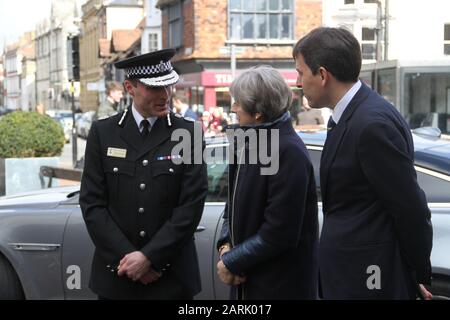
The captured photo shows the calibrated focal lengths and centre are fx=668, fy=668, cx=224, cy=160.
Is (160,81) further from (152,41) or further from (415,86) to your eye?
(152,41)

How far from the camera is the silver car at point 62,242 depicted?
14.4 feet

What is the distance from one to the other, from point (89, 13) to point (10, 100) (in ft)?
183

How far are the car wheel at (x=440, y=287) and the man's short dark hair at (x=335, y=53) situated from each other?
1.83m

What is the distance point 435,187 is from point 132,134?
6.71 ft

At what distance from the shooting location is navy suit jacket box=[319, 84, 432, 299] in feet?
8.20

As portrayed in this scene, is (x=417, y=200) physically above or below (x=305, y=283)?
above

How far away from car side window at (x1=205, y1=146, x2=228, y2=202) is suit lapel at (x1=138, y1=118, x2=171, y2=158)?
54.4 inches

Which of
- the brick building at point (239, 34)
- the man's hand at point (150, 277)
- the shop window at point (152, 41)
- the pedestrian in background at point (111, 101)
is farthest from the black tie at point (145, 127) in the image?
the shop window at point (152, 41)

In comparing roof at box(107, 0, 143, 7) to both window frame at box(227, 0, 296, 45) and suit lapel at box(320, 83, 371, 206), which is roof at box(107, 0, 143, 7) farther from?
suit lapel at box(320, 83, 371, 206)

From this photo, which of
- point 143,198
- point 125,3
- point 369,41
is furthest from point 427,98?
point 125,3

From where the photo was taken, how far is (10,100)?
387 ft

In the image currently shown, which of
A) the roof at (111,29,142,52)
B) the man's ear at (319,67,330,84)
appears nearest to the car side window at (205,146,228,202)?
the man's ear at (319,67,330,84)
